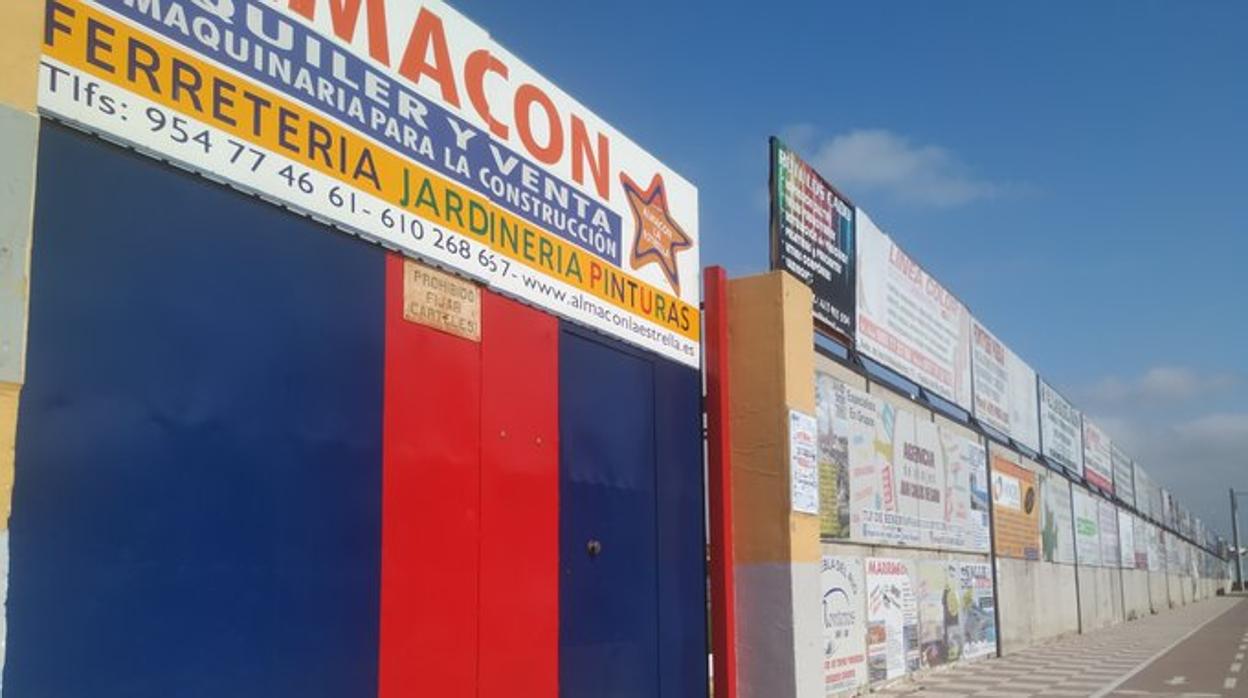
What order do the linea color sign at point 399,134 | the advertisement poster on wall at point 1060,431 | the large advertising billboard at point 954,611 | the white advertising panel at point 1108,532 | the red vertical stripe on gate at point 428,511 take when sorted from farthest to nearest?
1. the white advertising panel at point 1108,532
2. the advertisement poster on wall at point 1060,431
3. the large advertising billboard at point 954,611
4. the red vertical stripe on gate at point 428,511
5. the linea color sign at point 399,134

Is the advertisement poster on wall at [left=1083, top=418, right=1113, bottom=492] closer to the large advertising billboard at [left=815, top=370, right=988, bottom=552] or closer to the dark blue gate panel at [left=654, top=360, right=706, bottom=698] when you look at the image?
the large advertising billboard at [left=815, top=370, right=988, bottom=552]

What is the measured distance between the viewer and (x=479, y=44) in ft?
25.7

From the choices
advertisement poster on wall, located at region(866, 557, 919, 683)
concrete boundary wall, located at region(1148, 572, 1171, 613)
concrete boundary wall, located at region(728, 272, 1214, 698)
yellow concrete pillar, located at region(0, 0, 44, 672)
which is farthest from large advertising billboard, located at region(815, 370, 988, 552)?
concrete boundary wall, located at region(1148, 572, 1171, 613)

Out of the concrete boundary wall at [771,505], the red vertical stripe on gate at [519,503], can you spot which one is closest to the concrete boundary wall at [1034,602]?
the concrete boundary wall at [771,505]

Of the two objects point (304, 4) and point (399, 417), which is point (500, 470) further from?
point (304, 4)

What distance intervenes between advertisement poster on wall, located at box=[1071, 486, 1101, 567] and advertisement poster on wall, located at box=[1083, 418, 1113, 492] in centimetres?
146

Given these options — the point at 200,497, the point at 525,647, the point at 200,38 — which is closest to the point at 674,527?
the point at 525,647

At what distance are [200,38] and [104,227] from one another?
113 centimetres

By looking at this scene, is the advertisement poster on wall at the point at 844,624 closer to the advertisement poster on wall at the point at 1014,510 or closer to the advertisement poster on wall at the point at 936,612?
the advertisement poster on wall at the point at 936,612

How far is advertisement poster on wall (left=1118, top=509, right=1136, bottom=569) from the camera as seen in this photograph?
40.3 metres

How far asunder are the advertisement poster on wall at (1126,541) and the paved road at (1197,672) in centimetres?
1278

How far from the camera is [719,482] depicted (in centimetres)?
1031

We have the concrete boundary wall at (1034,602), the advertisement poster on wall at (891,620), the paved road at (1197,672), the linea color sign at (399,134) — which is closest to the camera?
the linea color sign at (399,134)

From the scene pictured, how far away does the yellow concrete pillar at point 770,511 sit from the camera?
1017 cm
